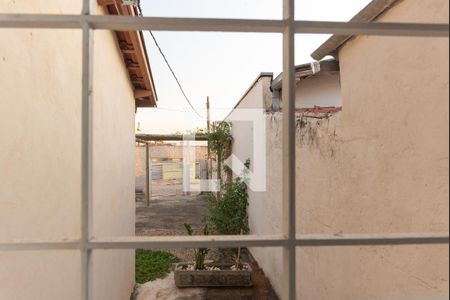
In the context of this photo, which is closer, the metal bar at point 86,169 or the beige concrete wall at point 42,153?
the metal bar at point 86,169

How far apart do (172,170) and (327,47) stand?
56.8 ft

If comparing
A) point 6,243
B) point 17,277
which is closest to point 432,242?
point 6,243

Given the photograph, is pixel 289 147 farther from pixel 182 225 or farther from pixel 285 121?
pixel 182 225

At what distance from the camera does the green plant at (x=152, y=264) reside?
17.7ft

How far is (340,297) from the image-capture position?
98.6 inches

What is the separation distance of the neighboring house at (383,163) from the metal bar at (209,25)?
0.87 feet

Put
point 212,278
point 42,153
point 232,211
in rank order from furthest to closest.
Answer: point 232,211 < point 212,278 < point 42,153

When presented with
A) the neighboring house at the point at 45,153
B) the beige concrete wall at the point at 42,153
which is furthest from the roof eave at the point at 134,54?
the beige concrete wall at the point at 42,153

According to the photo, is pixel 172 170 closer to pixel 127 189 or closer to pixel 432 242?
pixel 127 189

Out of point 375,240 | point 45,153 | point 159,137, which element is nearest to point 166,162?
point 159,137

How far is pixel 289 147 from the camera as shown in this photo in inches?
30.5

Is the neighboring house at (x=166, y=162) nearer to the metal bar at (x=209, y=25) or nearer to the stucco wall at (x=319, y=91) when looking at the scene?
the stucco wall at (x=319, y=91)

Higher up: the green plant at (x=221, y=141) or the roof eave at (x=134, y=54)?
the roof eave at (x=134, y=54)

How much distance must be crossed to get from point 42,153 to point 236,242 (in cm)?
126
